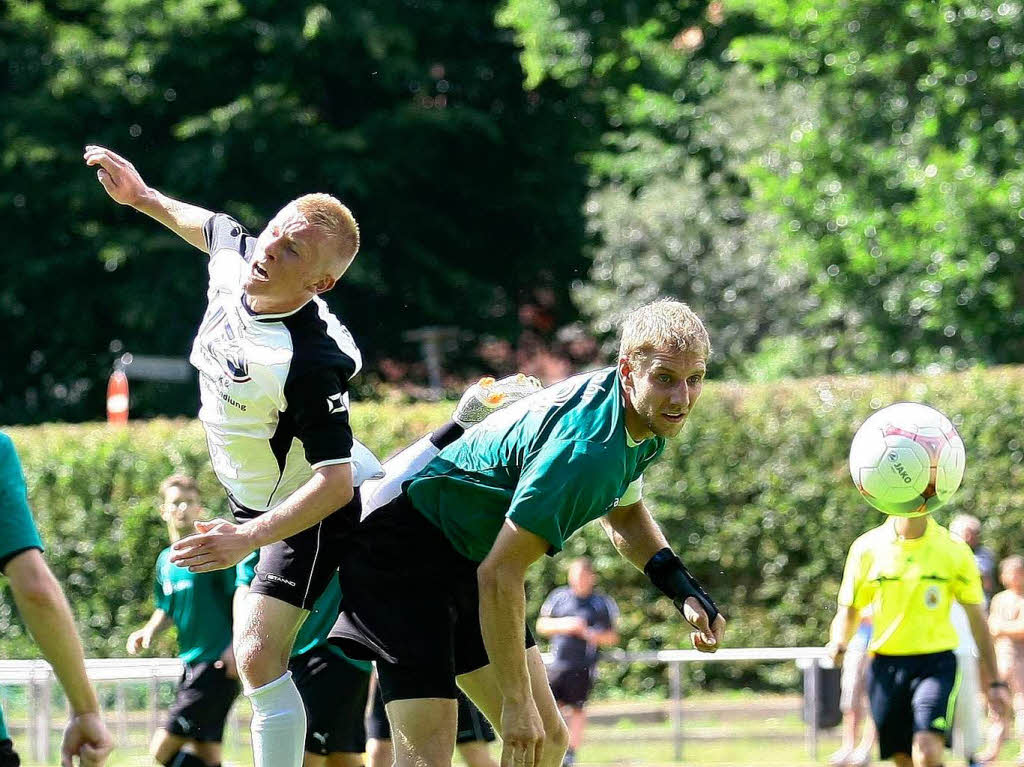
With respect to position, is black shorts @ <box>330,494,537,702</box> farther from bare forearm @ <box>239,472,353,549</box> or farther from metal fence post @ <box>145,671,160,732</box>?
metal fence post @ <box>145,671,160,732</box>

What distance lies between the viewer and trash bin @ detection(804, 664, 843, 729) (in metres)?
13.5

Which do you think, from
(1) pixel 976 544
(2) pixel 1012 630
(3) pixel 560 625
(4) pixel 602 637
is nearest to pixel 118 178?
(3) pixel 560 625

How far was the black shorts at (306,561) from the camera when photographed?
535 cm

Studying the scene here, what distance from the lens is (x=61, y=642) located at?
404 centimetres

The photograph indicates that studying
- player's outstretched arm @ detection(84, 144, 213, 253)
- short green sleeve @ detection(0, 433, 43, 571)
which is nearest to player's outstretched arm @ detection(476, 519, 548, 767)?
short green sleeve @ detection(0, 433, 43, 571)

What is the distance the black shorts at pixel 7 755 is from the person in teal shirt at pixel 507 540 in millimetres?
1290

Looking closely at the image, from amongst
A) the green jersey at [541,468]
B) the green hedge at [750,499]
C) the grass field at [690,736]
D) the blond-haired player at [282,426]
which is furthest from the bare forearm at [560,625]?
the blond-haired player at [282,426]

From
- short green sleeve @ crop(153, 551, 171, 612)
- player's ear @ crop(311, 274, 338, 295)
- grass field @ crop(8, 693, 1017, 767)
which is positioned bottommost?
grass field @ crop(8, 693, 1017, 767)

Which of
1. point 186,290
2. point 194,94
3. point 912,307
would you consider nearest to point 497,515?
point 912,307

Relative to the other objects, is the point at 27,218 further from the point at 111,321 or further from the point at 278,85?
the point at 278,85

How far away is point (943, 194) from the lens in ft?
64.7

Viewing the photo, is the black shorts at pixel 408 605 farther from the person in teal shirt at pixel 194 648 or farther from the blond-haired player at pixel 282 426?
the person in teal shirt at pixel 194 648

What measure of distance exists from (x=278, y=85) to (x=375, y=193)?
7.99ft

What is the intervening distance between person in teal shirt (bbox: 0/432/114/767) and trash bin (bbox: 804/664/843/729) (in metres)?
10.2
